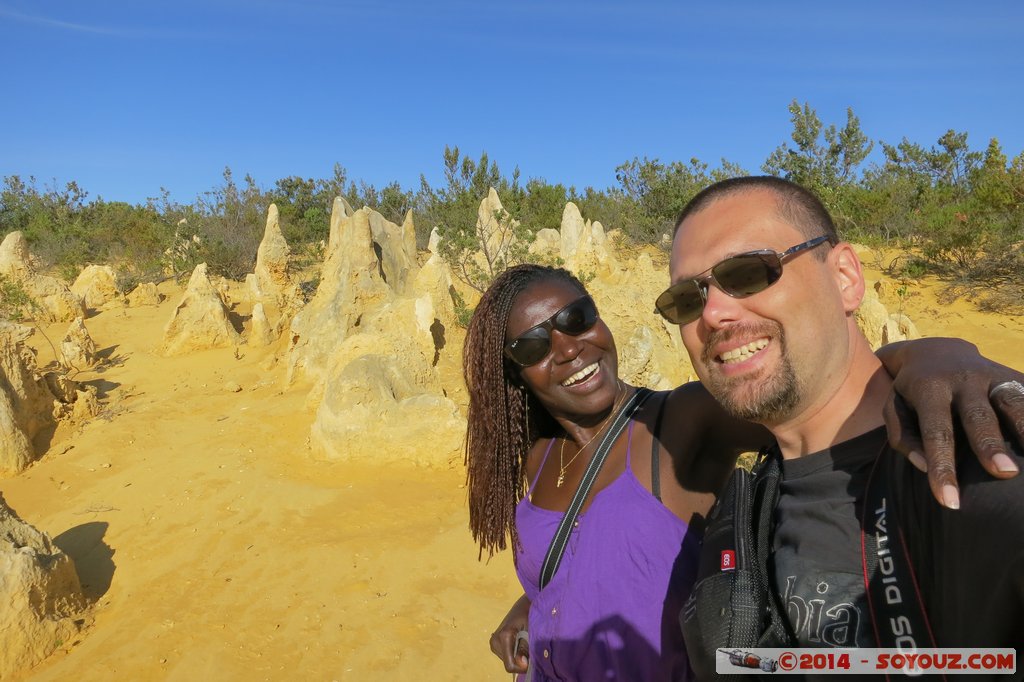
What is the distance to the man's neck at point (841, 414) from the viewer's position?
1085mm

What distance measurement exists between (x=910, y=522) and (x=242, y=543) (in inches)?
194

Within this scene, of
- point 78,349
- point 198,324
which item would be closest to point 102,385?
point 78,349

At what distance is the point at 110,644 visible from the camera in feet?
12.3

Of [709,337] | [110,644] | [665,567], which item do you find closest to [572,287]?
[709,337]

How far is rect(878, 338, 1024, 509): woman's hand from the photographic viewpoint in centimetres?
73

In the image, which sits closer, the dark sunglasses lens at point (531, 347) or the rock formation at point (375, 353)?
the dark sunglasses lens at point (531, 347)

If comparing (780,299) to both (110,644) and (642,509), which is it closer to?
(642,509)

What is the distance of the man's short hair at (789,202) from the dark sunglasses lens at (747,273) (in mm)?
107

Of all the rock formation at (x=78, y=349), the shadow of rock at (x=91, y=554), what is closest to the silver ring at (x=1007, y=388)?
the shadow of rock at (x=91, y=554)

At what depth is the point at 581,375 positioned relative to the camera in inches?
72.1

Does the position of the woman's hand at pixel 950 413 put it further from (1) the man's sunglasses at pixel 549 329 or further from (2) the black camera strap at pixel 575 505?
(1) the man's sunglasses at pixel 549 329

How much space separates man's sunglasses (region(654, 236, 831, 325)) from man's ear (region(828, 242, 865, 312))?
4 cm

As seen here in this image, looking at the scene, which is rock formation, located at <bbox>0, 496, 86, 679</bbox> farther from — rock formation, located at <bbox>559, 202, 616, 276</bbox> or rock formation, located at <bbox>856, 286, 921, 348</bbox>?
rock formation, located at <bbox>856, 286, 921, 348</bbox>

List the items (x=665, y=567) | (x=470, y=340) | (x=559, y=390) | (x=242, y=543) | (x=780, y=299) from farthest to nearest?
(x=242, y=543) < (x=470, y=340) < (x=559, y=390) < (x=665, y=567) < (x=780, y=299)
